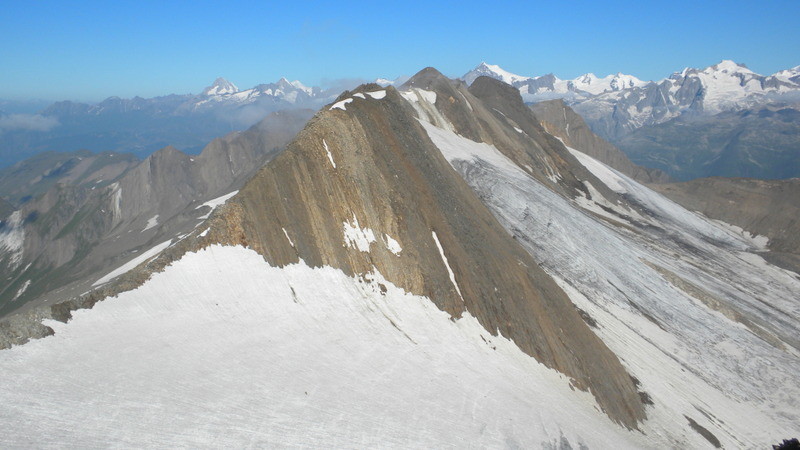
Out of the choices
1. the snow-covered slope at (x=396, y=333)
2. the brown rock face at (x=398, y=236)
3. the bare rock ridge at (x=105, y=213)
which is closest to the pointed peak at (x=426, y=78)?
the snow-covered slope at (x=396, y=333)

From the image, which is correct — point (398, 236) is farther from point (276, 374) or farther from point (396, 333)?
point (276, 374)

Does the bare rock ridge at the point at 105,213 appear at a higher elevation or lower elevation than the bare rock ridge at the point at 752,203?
lower

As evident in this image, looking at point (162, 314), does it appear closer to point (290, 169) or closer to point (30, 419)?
point (30, 419)

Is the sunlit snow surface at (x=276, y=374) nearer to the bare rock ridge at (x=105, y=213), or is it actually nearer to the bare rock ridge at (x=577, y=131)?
the bare rock ridge at (x=105, y=213)

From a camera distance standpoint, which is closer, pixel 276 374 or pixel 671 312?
pixel 276 374

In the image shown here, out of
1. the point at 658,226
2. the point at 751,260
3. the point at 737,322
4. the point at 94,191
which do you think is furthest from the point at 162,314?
the point at 94,191

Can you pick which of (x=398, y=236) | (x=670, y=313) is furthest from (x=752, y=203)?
(x=398, y=236)

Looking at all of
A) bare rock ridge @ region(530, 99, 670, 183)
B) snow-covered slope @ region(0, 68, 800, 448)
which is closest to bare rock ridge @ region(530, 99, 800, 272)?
bare rock ridge @ region(530, 99, 670, 183)
